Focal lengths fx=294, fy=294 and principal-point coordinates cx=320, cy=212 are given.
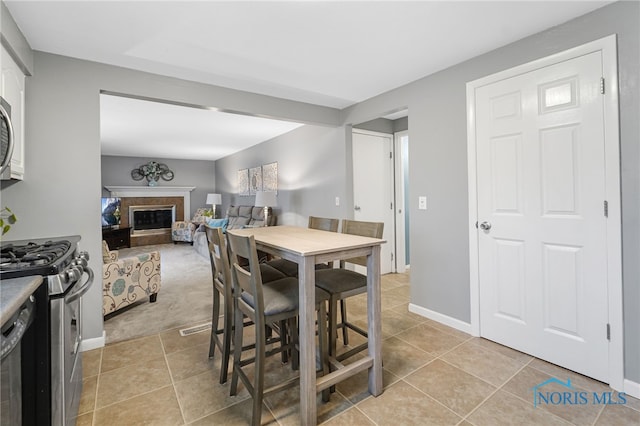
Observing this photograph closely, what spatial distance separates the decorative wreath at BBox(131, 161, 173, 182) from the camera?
7.65 meters

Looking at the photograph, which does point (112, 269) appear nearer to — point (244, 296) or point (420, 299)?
point (244, 296)

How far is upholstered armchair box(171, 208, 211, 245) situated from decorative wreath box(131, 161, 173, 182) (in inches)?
51.4

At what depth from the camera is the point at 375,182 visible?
4.16 metres

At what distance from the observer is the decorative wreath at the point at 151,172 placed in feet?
25.1

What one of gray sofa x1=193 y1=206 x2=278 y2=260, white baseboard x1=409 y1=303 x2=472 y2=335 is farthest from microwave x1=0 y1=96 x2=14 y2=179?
gray sofa x1=193 y1=206 x2=278 y2=260

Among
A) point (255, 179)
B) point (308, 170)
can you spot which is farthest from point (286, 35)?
point (255, 179)

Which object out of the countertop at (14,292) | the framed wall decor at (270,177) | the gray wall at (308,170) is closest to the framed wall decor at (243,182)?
the gray wall at (308,170)

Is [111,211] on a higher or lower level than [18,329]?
higher

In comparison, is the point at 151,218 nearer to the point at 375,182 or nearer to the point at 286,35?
the point at 375,182

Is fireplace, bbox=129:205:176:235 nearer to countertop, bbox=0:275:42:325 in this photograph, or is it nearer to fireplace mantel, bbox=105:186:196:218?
fireplace mantel, bbox=105:186:196:218

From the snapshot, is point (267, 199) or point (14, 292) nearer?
point (14, 292)

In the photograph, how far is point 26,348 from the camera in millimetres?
1131

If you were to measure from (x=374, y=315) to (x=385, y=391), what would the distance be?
49 centimetres

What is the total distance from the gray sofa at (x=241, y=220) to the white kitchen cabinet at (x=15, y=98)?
12.2 ft
